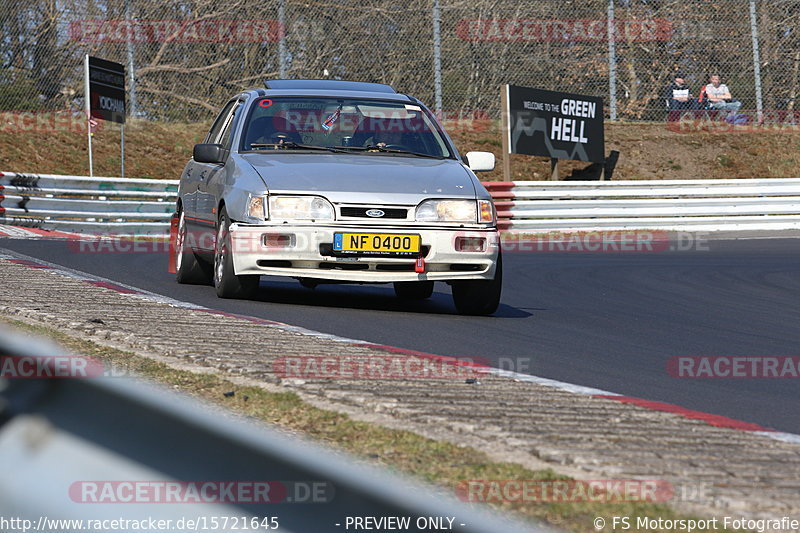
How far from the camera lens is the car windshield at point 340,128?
A: 8.94 m

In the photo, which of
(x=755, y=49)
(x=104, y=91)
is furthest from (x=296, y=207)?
(x=755, y=49)

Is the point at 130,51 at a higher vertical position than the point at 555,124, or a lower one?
higher

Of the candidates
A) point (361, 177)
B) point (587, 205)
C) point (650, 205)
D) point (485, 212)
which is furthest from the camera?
point (650, 205)

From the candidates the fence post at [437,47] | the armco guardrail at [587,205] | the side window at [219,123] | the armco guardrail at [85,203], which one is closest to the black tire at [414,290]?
the side window at [219,123]

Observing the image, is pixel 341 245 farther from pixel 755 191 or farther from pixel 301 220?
pixel 755 191

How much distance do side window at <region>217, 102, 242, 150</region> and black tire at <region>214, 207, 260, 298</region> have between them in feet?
2.99

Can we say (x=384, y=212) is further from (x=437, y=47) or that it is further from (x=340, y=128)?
(x=437, y=47)

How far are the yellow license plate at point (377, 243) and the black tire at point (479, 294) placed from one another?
0.67 metres

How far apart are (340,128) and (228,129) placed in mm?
1047

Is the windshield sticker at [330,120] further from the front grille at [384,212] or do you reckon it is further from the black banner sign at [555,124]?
the black banner sign at [555,124]

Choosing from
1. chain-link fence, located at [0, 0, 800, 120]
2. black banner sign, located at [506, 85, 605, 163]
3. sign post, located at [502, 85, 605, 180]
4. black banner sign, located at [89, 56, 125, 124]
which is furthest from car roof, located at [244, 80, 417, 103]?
black banner sign, located at [506, 85, 605, 163]

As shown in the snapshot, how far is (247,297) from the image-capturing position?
28.2ft

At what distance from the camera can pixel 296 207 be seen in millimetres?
7953

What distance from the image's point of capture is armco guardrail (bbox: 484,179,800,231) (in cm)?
2130
